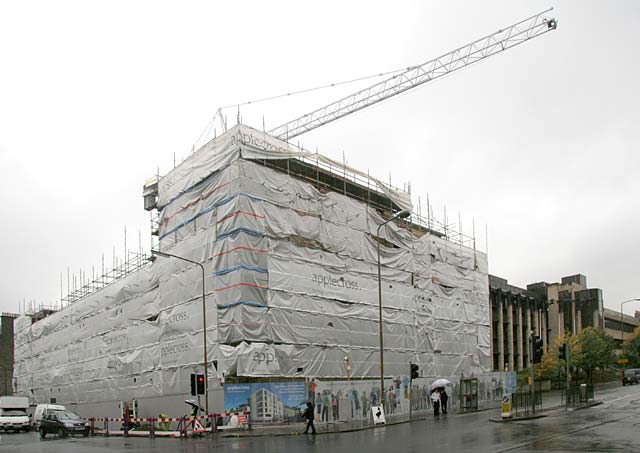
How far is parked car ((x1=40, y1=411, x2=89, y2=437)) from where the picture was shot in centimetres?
3497

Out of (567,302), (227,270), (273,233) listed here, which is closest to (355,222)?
(273,233)

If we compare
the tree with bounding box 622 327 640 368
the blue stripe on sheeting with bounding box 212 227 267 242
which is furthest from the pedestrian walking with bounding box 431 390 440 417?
the tree with bounding box 622 327 640 368

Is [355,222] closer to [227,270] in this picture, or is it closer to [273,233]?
[273,233]

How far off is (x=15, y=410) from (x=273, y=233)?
22671 millimetres

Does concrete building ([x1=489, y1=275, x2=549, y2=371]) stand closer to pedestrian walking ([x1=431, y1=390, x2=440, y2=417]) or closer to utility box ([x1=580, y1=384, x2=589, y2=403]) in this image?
utility box ([x1=580, y1=384, x2=589, y2=403])

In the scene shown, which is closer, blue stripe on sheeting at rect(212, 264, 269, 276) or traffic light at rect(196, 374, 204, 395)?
traffic light at rect(196, 374, 204, 395)

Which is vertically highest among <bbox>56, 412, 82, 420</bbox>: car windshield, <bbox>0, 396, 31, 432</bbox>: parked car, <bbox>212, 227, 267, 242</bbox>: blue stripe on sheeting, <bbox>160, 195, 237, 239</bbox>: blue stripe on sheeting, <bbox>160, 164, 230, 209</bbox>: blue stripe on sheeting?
<bbox>160, 164, 230, 209</bbox>: blue stripe on sheeting

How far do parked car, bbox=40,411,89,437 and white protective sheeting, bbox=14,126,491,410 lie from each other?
5.12 meters

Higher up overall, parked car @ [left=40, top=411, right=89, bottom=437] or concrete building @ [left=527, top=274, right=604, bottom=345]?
concrete building @ [left=527, top=274, right=604, bottom=345]

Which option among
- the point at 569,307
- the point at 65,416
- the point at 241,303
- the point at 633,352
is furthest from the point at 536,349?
the point at 569,307

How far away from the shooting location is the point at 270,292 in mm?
36812

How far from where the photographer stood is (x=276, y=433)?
2873cm

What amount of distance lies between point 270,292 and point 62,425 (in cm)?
1303

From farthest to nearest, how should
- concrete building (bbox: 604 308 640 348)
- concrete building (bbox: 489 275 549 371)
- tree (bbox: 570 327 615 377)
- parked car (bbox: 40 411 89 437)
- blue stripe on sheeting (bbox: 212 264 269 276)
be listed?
concrete building (bbox: 604 308 640 348), concrete building (bbox: 489 275 549 371), tree (bbox: 570 327 615 377), blue stripe on sheeting (bbox: 212 264 269 276), parked car (bbox: 40 411 89 437)
